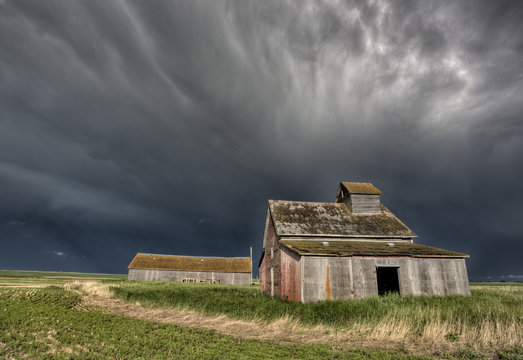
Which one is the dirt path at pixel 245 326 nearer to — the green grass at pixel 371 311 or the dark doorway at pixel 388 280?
the green grass at pixel 371 311

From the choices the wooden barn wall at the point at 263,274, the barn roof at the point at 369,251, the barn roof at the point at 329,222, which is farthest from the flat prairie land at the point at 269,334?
the wooden barn wall at the point at 263,274

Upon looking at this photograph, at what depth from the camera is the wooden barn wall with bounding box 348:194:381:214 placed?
87.2 ft

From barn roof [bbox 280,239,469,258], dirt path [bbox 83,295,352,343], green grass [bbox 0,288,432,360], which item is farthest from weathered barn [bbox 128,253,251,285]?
green grass [bbox 0,288,432,360]

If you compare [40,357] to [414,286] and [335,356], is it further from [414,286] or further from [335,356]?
[414,286]

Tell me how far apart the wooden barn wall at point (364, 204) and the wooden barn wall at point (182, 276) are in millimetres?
30327

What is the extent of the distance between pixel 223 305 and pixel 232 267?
122 ft

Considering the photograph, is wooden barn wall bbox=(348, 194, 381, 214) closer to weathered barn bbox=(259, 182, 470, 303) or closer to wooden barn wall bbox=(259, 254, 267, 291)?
weathered barn bbox=(259, 182, 470, 303)

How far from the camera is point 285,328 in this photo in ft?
34.9

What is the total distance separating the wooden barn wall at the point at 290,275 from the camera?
17234 millimetres

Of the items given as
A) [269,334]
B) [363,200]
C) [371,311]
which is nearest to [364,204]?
[363,200]

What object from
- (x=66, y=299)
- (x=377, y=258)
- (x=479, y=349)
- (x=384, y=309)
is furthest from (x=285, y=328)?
(x=66, y=299)

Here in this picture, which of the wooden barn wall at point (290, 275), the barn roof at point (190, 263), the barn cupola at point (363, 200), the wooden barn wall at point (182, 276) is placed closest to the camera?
the wooden barn wall at point (290, 275)

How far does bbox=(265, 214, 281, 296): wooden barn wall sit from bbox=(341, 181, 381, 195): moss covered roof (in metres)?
8.91

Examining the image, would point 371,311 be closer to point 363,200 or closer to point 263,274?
point 363,200
